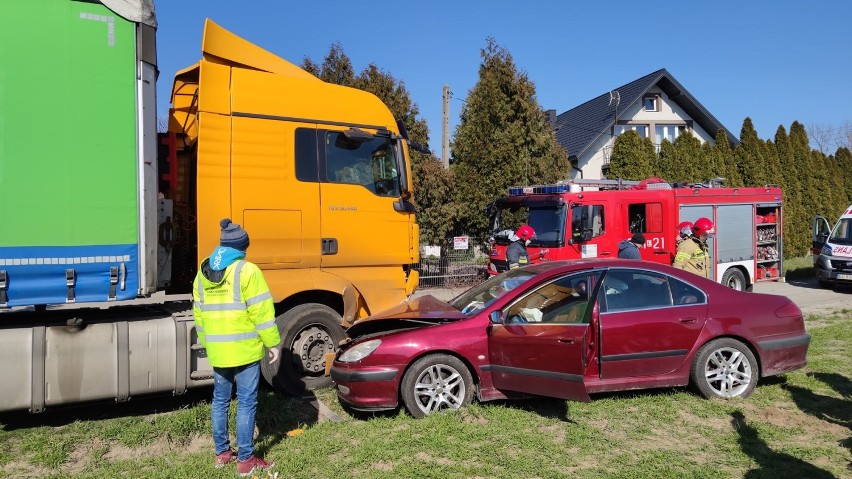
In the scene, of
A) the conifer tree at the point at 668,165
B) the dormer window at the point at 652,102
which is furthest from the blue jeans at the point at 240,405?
the dormer window at the point at 652,102

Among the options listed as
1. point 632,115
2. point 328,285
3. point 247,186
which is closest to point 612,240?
point 328,285

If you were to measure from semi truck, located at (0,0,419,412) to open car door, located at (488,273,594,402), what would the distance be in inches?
69.5

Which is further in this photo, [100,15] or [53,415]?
[53,415]

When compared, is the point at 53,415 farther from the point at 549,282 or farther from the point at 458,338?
the point at 549,282

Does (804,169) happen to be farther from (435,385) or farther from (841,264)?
(435,385)

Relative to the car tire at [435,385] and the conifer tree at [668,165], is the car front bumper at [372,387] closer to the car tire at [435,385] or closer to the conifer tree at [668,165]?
the car tire at [435,385]

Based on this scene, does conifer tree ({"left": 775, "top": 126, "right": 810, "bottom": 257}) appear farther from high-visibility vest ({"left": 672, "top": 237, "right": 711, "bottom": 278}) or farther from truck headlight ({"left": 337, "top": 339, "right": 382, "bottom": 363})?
truck headlight ({"left": 337, "top": 339, "right": 382, "bottom": 363})

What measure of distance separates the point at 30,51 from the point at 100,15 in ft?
2.05

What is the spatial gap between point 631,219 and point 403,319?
7778mm

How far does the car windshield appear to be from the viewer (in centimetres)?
578

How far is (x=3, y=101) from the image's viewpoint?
4.78 meters

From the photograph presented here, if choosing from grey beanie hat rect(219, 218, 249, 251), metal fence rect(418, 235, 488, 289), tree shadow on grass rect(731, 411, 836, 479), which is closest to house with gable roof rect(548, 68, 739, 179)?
metal fence rect(418, 235, 488, 289)

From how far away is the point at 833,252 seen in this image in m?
15.5

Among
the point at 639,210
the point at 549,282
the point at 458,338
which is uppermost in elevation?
the point at 639,210
